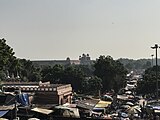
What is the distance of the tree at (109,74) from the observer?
279 feet

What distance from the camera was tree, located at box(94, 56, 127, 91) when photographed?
85188mm

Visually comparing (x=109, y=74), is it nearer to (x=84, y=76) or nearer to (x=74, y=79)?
(x=84, y=76)

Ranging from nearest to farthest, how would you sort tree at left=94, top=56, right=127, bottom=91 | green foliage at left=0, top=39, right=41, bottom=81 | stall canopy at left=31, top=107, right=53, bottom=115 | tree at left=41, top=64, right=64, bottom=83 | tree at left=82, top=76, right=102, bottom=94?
1. stall canopy at left=31, top=107, right=53, bottom=115
2. green foliage at left=0, top=39, right=41, bottom=81
3. tree at left=82, top=76, right=102, bottom=94
4. tree at left=41, top=64, right=64, bottom=83
5. tree at left=94, top=56, right=127, bottom=91

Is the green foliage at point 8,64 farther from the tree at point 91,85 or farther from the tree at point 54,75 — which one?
the tree at point 91,85

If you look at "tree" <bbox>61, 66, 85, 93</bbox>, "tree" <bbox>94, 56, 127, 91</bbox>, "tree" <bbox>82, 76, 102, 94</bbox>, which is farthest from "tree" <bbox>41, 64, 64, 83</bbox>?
"tree" <bbox>94, 56, 127, 91</bbox>

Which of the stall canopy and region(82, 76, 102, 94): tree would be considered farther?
region(82, 76, 102, 94): tree

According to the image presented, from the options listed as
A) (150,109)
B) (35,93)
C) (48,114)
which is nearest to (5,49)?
Answer: (35,93)

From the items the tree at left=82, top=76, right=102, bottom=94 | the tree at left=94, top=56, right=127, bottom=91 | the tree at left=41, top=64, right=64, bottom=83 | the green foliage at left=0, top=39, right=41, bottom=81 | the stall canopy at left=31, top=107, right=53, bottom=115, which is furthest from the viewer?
the tree at left=94, top=56, right=127, bottom=91

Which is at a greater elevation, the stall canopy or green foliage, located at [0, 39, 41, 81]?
green foliage, located at [0, 39, 41, 81]

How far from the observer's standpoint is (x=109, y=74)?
85.8 meters

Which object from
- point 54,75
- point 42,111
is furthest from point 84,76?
point 42,111

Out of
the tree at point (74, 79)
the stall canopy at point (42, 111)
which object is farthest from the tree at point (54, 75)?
the stall canopy at point (42, 111)

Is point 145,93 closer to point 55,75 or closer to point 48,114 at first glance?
point 55,75

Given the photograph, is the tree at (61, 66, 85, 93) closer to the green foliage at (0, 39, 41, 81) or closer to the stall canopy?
the green foliage at (0, 39, 41, 81)
